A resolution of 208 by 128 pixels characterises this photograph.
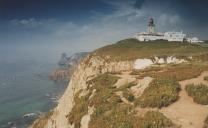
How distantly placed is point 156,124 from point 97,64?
84873 millimetres

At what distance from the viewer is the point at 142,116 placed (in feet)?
69.9

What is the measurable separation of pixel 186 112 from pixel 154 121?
311 cm

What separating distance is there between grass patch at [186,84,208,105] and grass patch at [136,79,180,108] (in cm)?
111

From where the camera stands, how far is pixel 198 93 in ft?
77.7

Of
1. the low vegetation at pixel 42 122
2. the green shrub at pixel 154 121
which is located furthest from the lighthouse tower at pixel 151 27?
the green shrub at pixel 154 121

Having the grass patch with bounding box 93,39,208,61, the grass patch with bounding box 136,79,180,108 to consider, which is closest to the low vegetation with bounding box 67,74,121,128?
the grass patch with bounding box 136,79,180,108

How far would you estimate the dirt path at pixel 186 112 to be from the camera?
64.6 feet

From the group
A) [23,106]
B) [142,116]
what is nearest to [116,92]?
[142,116]

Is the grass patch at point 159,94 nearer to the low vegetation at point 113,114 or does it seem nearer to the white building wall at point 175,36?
the low vegetation at point 113,114

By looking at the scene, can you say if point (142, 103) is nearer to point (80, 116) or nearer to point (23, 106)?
point (80, 116)

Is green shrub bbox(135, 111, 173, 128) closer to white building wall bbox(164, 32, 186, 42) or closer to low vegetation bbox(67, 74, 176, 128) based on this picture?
low vegetation bbox(67, 74, 176, 128)

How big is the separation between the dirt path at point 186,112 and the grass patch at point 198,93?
0.34 metres

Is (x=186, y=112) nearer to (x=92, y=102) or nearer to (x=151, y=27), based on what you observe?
(x=92, y=102)

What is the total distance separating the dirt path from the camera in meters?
19.7
